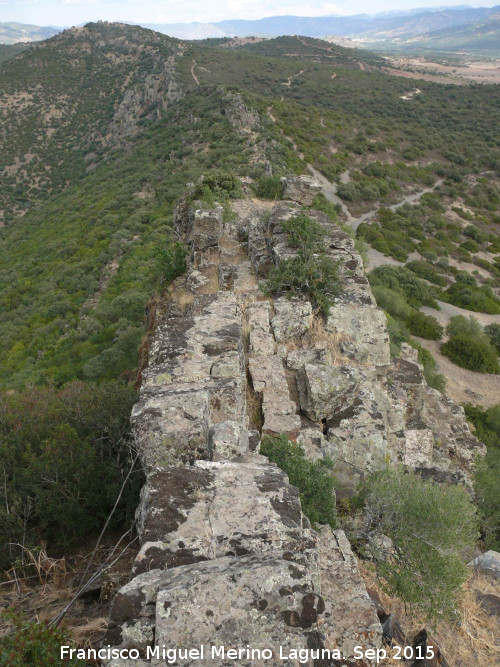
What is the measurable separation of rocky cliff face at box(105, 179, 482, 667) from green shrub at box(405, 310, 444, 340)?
15016 mm

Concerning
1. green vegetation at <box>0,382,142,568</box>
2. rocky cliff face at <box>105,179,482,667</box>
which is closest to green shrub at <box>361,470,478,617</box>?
rocky cliff face at <box>105,179,482,667</box>

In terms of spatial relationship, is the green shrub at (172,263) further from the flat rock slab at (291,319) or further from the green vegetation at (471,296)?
the green vegetation at (471,296)

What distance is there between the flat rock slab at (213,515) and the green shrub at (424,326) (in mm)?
24771

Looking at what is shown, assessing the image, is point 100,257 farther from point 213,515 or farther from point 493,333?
point 213,515

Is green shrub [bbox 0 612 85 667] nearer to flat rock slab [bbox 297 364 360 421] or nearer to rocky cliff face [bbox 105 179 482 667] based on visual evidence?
rocky cliff face [bbox 105 179 482 667]

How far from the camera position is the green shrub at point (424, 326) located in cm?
2683

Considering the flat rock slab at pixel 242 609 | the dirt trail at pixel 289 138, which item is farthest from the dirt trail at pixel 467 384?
the dirt trail at pixel 289 138

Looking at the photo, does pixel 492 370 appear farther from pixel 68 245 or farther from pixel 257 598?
pixel 68 245

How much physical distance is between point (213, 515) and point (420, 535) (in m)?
3.20

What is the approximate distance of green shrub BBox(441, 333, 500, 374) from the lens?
24406 mm

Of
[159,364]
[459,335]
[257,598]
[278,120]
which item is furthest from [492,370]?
[278,120]

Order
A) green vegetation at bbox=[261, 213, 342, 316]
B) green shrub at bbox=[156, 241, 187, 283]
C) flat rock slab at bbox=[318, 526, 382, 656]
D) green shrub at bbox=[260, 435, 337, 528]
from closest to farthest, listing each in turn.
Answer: flat rock slab at bbox=[318, 526, 382, 656] < green shrub at bbox=[260, 435, 337, 528] < green vegetation at bbox=[261, 213, 342, 316] < green shrub at bbox=[156, 241, 187, 283]

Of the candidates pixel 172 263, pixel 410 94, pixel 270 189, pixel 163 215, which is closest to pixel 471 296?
pixel 270 189

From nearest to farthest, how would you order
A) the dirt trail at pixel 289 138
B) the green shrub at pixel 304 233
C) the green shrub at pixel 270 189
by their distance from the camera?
the green shrub at pixel 304 233, the green shrub at pixel 270 189, the dirt trail at pixel 289 138
